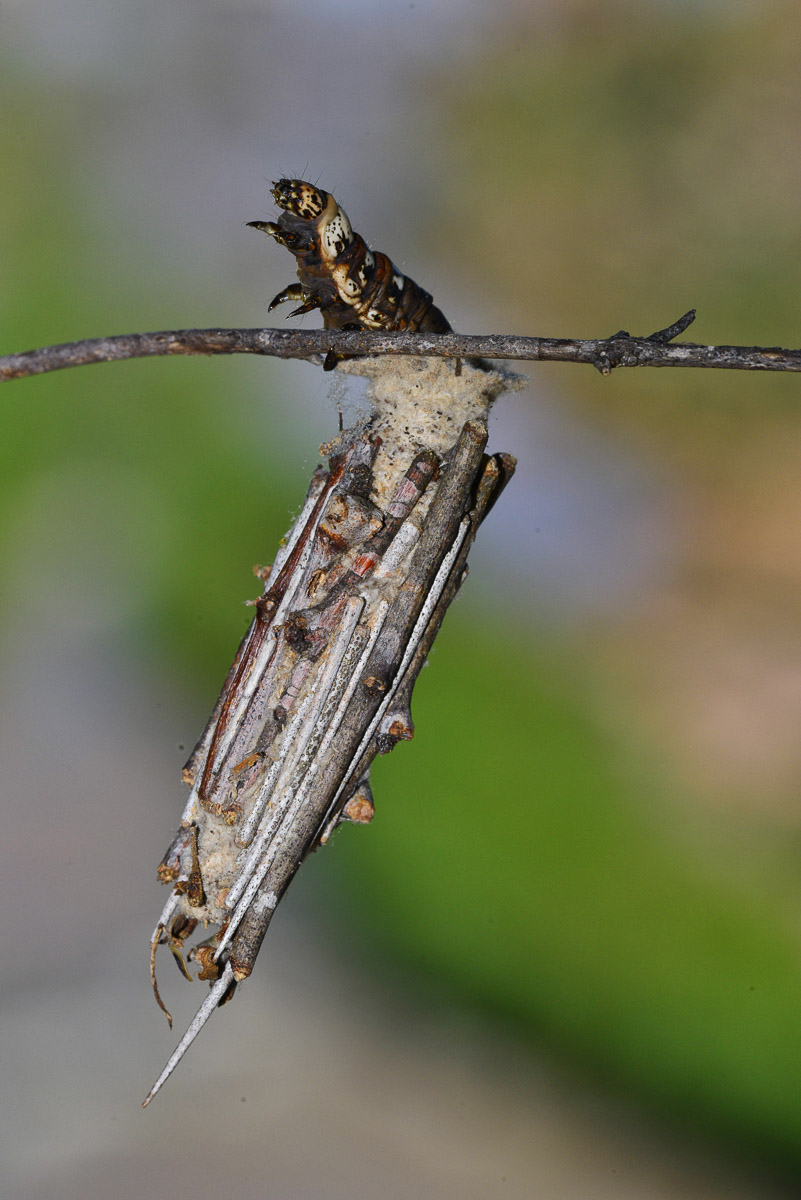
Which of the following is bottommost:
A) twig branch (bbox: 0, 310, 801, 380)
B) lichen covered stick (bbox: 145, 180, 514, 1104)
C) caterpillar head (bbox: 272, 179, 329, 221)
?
lichen covered stick (bbox: 145, 180, 514, 1104)

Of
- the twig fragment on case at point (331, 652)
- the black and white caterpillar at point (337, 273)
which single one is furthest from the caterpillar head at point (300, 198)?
the twig fragment on case at point (331, 652)

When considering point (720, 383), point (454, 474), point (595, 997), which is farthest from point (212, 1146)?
point (720, 383)

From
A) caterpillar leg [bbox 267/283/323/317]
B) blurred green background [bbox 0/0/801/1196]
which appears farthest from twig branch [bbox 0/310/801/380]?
blurred green background [bbox 0/0/801/1196]

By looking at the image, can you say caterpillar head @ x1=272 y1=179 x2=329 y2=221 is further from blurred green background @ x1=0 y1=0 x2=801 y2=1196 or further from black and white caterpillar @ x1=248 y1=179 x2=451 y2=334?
blurred green background @ x1=0 y1=0 x2=801 y2=1196

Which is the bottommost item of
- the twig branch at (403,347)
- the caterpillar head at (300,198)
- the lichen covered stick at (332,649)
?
the lichen covered stick at (332,649)

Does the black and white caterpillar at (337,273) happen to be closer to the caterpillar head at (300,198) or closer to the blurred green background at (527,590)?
the caterpillar head at (300,198)

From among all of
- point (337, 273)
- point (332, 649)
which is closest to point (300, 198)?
point (337, 273)
